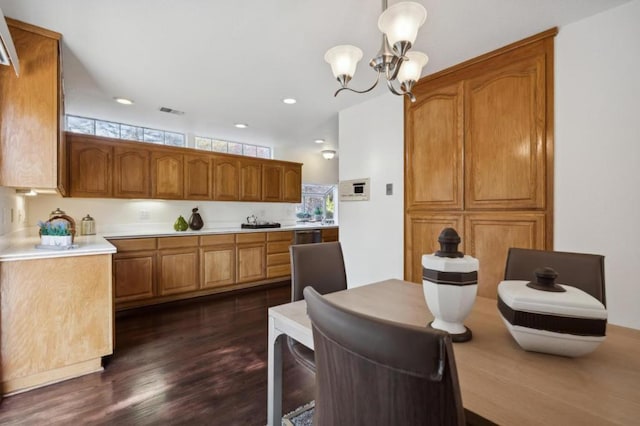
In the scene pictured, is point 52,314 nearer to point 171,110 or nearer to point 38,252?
point 38,252

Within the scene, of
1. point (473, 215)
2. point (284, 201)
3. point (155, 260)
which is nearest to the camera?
point (473, 215)

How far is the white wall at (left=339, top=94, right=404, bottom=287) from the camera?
3.06 m

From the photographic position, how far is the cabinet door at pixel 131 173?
3.67 meters

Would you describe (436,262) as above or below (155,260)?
above

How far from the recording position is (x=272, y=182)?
508cm

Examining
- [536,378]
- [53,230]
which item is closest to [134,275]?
[53,230]

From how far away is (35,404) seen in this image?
1800mm

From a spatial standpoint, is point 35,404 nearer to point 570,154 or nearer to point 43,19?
point 43,19

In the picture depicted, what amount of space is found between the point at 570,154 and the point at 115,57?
346cm

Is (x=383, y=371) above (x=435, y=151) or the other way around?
the other way around

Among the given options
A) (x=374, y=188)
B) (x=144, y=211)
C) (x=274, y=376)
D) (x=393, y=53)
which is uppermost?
(x=393, y=53)

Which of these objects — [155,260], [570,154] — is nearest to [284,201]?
[155,260]

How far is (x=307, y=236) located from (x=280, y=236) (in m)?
0.45

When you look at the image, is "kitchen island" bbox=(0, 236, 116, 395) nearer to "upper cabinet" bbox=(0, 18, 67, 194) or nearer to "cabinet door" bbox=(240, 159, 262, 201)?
"upper cabinet" bbox=(0, 18, 67, 194)
